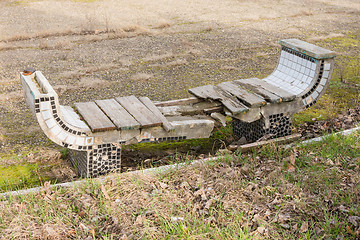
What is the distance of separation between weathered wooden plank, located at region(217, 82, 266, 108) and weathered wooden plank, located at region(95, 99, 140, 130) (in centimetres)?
135

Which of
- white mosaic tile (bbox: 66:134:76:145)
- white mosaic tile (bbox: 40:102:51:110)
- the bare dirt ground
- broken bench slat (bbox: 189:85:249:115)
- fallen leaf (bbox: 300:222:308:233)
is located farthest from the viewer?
the bare dirt ground

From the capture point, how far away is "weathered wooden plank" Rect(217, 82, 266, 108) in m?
4.74

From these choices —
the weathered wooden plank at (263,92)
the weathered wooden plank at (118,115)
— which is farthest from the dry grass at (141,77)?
the weathered wooden plank at (118,115)

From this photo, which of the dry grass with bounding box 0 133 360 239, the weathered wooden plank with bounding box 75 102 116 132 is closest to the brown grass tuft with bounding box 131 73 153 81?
the weathered wooden plank with bounding box 75 102 116 132

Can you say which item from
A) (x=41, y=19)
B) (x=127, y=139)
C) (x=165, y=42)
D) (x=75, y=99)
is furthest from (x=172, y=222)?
(x=41, y=19)

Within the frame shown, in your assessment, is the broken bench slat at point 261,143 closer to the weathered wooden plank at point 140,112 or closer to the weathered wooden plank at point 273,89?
the weathered wooden plank at point 273,89

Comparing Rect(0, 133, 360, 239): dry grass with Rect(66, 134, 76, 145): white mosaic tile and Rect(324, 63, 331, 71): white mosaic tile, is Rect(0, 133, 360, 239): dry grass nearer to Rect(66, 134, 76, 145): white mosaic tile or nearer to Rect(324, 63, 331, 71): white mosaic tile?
Rect(66, 134, 76, 145): white mosaic tile

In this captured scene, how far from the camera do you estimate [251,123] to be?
5270 mm

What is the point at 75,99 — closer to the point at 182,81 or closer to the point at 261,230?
the point at 182,81

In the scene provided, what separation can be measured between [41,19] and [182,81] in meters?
5.60

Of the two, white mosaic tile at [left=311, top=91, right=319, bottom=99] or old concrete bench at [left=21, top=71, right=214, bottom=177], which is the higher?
white mosaic tile at [left=311, top=91, right=319, bottom=99]

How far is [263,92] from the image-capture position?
5012 mm

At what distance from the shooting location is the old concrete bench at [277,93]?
4844 millimetres

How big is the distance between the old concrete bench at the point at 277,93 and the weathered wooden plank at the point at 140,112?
30.5 inches
